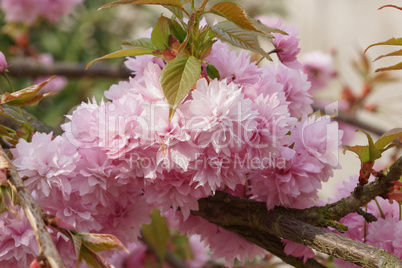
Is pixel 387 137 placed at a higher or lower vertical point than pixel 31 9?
higher

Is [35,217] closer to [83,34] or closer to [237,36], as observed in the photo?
[237,36]

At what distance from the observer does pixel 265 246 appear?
0.46 meters

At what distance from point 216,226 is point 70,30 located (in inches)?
77.0

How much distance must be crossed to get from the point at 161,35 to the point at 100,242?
0.19 meters

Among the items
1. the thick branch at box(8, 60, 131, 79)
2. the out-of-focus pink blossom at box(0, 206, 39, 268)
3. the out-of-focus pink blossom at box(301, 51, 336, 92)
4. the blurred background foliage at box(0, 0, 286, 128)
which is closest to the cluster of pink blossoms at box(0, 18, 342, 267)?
the out-of-focus pink blossom at box(0, 206, 39, 268)

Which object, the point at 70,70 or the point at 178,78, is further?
the point at 70,70

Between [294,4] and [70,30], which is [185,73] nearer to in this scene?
[70,30]

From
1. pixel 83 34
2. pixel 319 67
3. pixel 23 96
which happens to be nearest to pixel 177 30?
pixel 23 96

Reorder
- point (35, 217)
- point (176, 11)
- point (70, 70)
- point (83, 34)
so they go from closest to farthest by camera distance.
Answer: point (35, 217)
point (176, 11)
point (70, 70)
point (83, 34)

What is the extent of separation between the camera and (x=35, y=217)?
0.97 feet

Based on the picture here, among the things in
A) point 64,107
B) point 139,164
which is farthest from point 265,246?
point 64,107

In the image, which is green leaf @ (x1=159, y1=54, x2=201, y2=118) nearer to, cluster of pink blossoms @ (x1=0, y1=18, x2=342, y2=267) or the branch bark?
cluster of pink blossoms @ (x1=0, y1=18, x2=342, y2=267)

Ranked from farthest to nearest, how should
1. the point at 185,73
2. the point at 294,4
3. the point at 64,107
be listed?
the point at 294,4
the point at 64,107
the point at 185,73

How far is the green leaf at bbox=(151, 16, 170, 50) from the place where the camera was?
405mm
